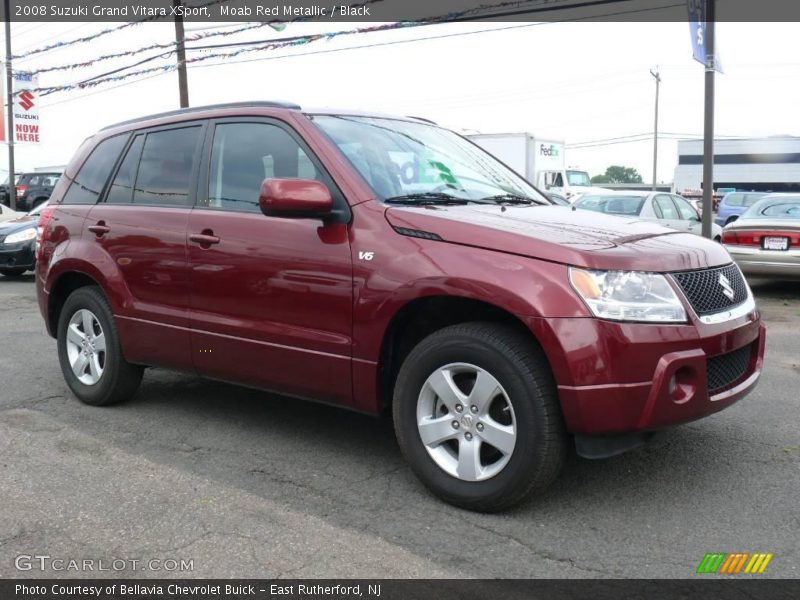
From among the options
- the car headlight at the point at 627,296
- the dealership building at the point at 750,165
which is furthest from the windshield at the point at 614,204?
the dealership building at the point at 750,165

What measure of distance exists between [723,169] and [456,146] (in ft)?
196

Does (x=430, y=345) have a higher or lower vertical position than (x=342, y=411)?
higher

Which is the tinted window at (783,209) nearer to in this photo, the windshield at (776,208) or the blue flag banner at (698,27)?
the windshield at (776,208)

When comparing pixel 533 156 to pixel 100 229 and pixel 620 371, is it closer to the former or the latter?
pixel 100 229

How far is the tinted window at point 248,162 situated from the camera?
14.1 feet

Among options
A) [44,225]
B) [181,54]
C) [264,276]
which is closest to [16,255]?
[181,54]

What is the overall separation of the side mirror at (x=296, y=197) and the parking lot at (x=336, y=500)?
51.6 inches

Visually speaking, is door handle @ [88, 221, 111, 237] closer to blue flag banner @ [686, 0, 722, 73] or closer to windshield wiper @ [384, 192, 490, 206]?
windshield wiper @ [384, 192, 490, 206]

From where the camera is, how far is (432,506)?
143 inches

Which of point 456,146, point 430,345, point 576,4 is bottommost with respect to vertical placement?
point 430,345

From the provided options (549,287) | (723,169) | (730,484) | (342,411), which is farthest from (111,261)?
(723,169)

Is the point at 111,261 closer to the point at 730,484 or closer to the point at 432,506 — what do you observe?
the point at 432,506

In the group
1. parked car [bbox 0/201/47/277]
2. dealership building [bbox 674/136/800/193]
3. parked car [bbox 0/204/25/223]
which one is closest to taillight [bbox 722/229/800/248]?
parked car [bbox 0/201/47/277]

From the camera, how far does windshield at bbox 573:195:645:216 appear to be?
13.7m
